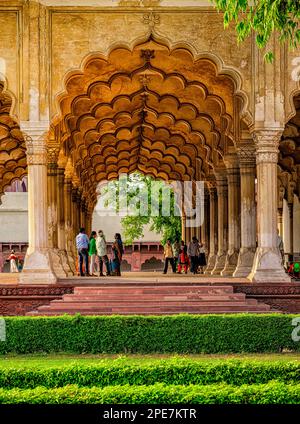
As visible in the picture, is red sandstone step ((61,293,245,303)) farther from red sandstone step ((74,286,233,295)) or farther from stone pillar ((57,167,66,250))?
stone pillar ((57,167,66,250))

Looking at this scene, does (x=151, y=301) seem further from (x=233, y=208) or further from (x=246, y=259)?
(x=233, y=208)

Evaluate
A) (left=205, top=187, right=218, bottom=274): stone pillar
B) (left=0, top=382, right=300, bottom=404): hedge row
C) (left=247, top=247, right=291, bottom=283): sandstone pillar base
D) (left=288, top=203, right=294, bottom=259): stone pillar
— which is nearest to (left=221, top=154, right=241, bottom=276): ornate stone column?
(left=205, top=187, right=218, bottom=274): stone pillar

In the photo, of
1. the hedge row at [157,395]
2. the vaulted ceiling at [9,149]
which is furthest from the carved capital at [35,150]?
the hedge row at [157,395]

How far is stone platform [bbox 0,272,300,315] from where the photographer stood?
1176 centimetres

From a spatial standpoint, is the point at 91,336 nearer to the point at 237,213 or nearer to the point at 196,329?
the point at 196,329

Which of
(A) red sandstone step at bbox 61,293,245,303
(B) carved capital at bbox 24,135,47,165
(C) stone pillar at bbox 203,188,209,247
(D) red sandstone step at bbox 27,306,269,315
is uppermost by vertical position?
(B) carved capital at bbox 24,135,47,165

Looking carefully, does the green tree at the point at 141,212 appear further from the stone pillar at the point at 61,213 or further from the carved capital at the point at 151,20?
the carved capital at the point at 151,20

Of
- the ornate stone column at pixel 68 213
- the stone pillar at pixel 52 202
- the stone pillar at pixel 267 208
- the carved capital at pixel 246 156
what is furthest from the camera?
the ornate stone column at pixel 68 213

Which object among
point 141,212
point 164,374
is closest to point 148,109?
point 164,374

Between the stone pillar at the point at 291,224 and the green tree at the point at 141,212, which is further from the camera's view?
the green tree at the point at 141,212

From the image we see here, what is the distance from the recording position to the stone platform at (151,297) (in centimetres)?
1176

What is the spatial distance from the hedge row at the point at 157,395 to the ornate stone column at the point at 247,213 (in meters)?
9.27

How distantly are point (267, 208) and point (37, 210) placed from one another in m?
3.37

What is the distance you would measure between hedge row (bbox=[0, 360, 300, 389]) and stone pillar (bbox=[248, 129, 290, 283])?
5.68m
